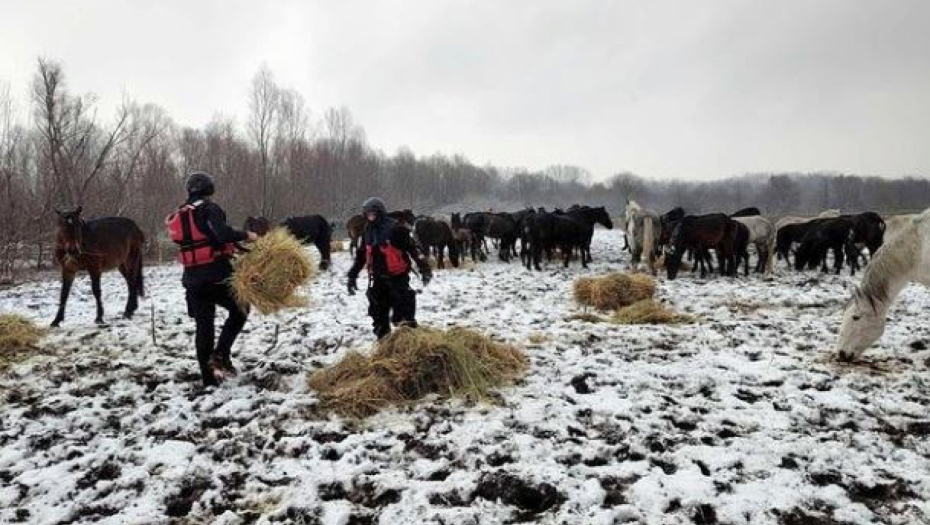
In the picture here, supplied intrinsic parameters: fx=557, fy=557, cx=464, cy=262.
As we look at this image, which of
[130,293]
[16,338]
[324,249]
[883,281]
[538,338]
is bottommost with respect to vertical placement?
[538,338]

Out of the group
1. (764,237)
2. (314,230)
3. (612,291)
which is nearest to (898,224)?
(612,291)

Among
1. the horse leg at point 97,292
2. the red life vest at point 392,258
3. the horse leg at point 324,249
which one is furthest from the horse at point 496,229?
the red life vest at point 392,258

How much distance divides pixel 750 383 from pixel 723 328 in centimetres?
233

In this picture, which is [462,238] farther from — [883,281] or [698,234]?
[883,281]

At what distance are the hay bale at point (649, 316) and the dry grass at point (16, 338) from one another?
23.4 ft

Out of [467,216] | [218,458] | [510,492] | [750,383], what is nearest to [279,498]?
[218,458]

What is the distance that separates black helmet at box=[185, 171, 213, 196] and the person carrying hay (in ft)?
4.71

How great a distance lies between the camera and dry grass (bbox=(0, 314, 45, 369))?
19.7 ft

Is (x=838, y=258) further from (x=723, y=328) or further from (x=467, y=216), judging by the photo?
(x=467, y=216)

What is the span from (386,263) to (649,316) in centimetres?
399

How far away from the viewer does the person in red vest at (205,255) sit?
4.97 metres

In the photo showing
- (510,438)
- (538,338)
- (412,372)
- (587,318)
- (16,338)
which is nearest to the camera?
(510,438)

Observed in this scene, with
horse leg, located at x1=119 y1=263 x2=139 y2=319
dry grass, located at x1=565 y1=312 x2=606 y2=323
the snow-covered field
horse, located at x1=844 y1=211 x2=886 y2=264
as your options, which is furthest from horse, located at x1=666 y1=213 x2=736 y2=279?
horse leg, located at x1=119 y1=263 x2=139 y2=319

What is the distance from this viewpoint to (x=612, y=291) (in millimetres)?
9133
